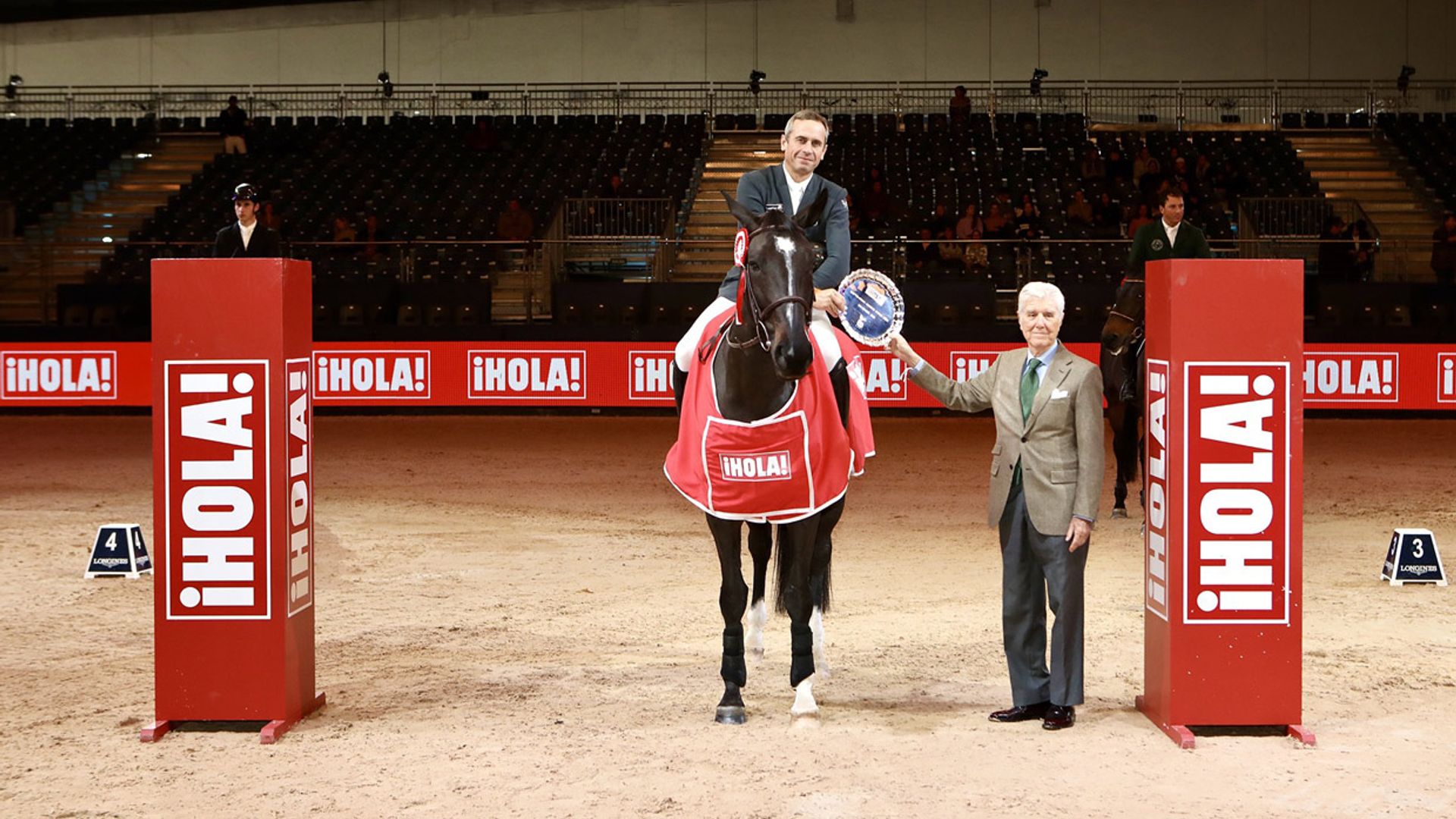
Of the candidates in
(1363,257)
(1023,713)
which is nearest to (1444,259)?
(1363,257)

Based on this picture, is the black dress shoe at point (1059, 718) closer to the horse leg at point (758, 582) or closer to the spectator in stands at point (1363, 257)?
the horse leg at point (758, 582)

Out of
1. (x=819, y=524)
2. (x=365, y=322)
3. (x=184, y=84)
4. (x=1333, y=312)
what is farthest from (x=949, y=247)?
(x=184, y=84)

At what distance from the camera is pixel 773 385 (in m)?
5.80

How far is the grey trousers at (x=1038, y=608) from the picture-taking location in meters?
5.74

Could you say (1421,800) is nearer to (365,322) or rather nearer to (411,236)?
(365,322)

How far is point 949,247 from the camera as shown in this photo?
62.8 ft

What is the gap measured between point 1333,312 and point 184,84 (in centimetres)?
2419

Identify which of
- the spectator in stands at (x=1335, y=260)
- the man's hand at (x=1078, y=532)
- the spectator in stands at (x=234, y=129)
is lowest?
the man's hand at (x=1078, y=532)

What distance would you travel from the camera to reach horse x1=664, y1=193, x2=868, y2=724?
17.9 feet

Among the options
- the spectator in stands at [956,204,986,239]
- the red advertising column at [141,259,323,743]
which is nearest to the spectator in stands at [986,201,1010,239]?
the spectator in stands at [956,204,986,239]

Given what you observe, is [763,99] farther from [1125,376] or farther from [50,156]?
[1125,376]

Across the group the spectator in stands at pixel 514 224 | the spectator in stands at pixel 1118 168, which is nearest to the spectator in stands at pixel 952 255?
the spectator in stands at pixel 1118 168

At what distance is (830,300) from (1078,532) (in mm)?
1391

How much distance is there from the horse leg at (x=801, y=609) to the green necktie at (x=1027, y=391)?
0.87 m
